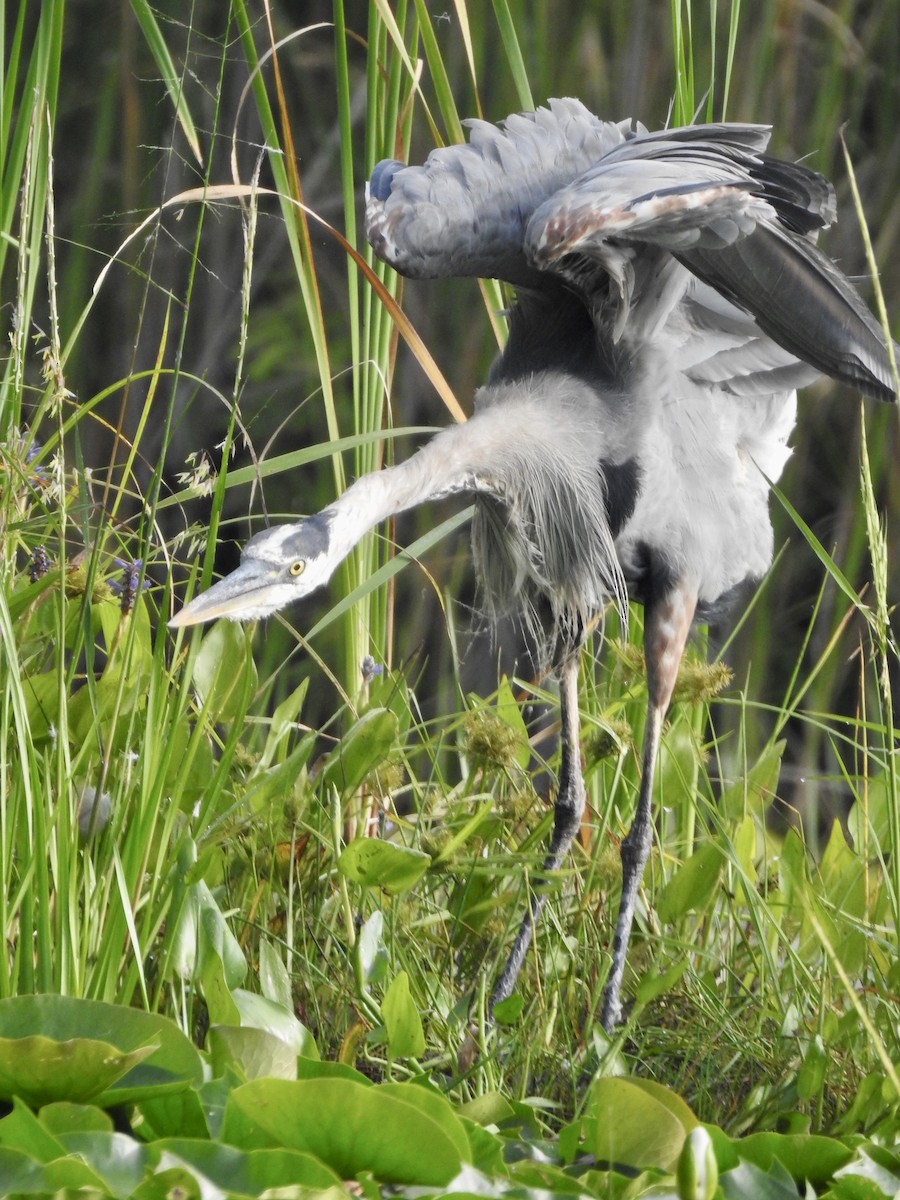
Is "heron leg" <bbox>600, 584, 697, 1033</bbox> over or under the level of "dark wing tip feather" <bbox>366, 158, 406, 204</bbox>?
under

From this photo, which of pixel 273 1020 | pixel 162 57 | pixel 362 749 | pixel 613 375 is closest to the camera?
pixel 273 1020

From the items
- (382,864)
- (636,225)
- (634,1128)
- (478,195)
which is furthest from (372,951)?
(478,195)

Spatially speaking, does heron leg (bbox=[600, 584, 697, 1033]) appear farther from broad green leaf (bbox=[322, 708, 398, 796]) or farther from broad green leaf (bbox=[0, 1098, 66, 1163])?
broad green leaf (bbox=[0, 1098, 66, 1163])

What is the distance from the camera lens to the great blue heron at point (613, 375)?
151cm

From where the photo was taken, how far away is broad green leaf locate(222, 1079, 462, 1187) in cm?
94

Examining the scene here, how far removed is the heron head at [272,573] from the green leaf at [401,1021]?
0.35 meters

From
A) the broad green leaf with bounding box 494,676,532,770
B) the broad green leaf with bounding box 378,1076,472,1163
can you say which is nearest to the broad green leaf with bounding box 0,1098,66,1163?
the broad green leaf with bounding box 378,1076,472,1163

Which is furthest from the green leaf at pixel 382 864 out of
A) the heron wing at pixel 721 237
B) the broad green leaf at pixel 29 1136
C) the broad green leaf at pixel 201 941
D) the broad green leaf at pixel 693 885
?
the heron wing at pixel 721 237

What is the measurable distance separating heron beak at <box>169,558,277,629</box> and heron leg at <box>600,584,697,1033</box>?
59 centimetres

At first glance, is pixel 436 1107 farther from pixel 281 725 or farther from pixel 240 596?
pixel 281 725

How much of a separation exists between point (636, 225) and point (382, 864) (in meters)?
0.70

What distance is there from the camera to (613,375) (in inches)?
73.3

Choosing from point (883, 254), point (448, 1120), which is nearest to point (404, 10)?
point (448, 1120)

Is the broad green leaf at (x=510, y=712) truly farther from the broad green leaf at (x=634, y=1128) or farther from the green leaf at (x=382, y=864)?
the broad green leaf at (x=634, y=1128)
